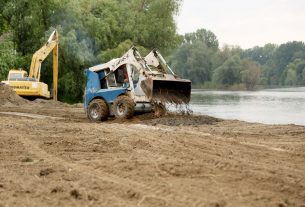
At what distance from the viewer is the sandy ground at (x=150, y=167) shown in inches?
236

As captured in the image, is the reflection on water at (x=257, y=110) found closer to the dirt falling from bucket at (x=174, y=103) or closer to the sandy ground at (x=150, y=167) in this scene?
the dirt falling from bucket at (x=174, y=103)

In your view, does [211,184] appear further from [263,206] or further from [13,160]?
[13,160]

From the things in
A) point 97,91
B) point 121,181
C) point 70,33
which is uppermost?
point 70,33

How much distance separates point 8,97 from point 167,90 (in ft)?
36.7

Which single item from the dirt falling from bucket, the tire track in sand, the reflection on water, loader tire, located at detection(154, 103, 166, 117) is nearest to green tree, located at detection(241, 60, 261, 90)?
the reflection on water

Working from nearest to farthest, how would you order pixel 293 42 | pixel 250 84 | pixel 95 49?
pixel 95 49
pixel 250 84
pixel 293 42

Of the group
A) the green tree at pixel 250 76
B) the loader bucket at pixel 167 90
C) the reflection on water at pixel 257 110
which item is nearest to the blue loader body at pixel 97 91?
the loader bucket at pixel 167 90

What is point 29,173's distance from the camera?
7477mm

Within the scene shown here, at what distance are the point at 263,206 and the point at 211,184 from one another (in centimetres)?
112

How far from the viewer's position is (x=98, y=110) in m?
16.7

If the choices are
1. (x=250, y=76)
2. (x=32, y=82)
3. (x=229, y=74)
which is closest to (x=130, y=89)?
(x=32, y=82)

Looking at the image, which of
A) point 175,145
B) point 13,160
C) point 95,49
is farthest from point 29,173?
point 95,49

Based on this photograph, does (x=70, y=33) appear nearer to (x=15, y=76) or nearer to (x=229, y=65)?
(x=15, y=76)

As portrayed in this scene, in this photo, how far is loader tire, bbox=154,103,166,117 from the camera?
52.4ft
